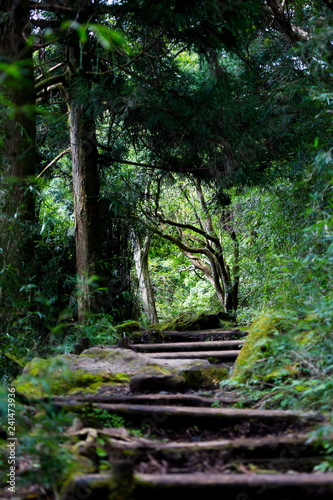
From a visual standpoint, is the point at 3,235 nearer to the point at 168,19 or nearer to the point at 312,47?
the point at 168,19

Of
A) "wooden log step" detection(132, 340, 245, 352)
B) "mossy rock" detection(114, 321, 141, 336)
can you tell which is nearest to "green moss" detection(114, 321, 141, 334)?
"mossy rock" detection(114, 321, 141, 336)

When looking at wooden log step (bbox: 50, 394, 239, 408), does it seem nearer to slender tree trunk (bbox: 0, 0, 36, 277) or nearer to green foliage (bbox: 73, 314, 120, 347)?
slender tree trunk (bbox: 0, 0, 36, 277)

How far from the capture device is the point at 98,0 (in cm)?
543

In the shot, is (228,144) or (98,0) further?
(228,144)

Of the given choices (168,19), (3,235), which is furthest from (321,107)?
(3,235)

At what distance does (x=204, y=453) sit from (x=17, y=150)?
4.15m

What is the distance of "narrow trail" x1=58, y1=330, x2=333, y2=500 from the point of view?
5.30 feet

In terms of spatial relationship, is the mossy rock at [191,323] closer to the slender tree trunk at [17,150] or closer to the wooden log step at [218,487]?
the slender tree trunk at [17,150]

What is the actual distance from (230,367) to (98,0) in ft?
16.0

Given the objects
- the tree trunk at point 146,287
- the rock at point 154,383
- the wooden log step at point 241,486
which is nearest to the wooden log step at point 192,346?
the rock at point 154,383

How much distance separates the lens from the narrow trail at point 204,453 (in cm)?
162

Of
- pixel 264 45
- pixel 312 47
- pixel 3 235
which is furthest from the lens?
pixel 264 45

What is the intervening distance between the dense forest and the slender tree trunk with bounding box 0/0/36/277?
0.03 meters

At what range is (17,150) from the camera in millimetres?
4992
